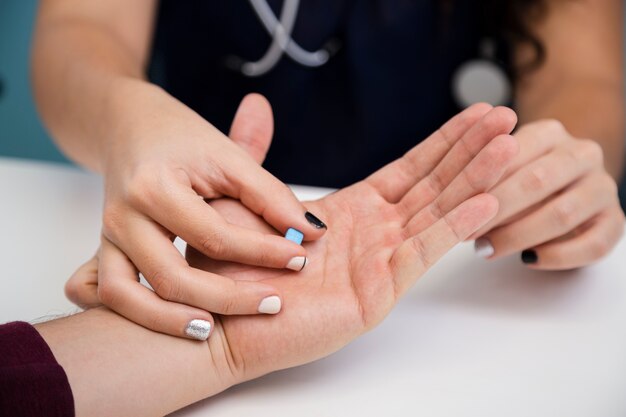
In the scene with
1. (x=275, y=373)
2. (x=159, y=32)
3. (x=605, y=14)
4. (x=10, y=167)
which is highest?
(x=605, y=14)

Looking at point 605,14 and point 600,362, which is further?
point 605,14

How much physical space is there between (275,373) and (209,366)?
0.06 m

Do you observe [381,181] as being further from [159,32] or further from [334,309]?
[159,32]

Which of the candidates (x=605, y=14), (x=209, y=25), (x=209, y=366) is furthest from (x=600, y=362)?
(x=209, y=25)

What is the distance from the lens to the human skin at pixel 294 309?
480 mm

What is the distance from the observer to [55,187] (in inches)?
29.8

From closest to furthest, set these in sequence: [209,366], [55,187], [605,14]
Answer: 1. [209,366]
2. [55,187]
3. [605,14]

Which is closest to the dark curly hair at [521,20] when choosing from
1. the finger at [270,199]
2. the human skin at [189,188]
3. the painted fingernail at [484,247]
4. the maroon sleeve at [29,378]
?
the human skin at [189,188]

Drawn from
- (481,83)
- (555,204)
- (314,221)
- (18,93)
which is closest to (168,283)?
(314,221)

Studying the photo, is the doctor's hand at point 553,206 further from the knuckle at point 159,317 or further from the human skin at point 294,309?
the knuckle at point 159,317

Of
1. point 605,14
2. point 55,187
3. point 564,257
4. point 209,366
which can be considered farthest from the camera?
point 605,14

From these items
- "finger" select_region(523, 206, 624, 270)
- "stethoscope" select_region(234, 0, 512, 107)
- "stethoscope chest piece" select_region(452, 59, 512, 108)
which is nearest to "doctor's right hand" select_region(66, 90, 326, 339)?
"finger" select_region(523, 206, 624, 270)

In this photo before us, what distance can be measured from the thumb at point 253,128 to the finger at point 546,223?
8.9 inches

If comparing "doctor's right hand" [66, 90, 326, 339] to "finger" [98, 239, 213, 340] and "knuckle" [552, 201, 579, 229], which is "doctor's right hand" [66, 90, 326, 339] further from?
"knuckle" [552, 201, 579, 229]
